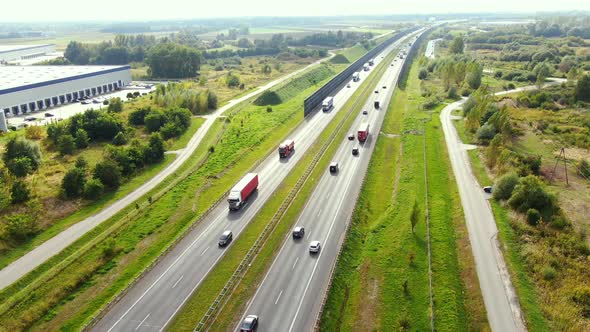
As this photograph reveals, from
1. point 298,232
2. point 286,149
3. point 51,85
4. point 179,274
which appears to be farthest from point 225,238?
point 51,85

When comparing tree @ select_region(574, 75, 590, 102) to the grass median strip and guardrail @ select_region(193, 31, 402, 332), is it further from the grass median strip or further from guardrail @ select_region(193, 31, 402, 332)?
the grass median strip

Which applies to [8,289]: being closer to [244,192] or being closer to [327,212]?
[244,192]

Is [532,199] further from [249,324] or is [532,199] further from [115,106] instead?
[115,106]

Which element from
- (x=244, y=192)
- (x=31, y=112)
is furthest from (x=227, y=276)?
(x=31, y=112)

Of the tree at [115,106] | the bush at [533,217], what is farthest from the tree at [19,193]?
the bush at [533,217]

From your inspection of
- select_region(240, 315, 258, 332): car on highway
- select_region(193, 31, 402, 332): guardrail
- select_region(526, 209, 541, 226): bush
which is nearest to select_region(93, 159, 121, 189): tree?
select_region(193, 31, 402, 332): guardrail
